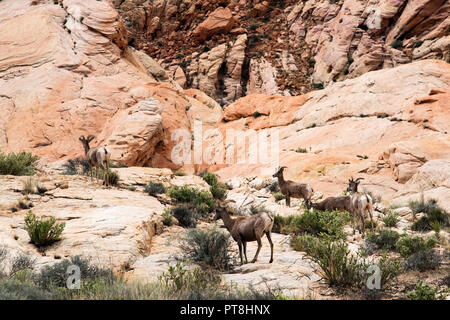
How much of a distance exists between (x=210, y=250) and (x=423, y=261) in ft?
15.2

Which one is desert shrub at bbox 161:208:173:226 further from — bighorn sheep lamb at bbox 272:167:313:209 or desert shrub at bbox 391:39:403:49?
desert shrub at bbox 391:39:403:49

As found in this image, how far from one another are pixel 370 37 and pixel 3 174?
150 feet

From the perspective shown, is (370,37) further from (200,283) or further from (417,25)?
(200,283)

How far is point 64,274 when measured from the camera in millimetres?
6203

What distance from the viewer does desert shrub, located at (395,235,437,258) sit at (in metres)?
8.52

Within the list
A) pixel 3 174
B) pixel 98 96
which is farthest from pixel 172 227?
pixel 98 96

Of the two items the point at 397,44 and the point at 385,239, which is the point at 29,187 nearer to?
the point at 385,239

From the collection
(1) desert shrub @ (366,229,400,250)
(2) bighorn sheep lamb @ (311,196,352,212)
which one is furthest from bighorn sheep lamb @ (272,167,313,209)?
(1) desert shrub @ (366,229,400,250)

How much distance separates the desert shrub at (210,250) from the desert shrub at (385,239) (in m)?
4.19

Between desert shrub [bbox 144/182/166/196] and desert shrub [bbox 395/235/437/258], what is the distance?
8.98 meters

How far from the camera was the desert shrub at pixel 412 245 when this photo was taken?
8516 millimetres

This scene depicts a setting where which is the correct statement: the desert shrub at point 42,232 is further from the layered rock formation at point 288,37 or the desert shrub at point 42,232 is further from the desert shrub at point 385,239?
the layered rock formation at point 288,37

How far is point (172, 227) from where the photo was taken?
11.3 metres

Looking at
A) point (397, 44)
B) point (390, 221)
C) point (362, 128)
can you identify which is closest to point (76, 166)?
point (390, 221)
